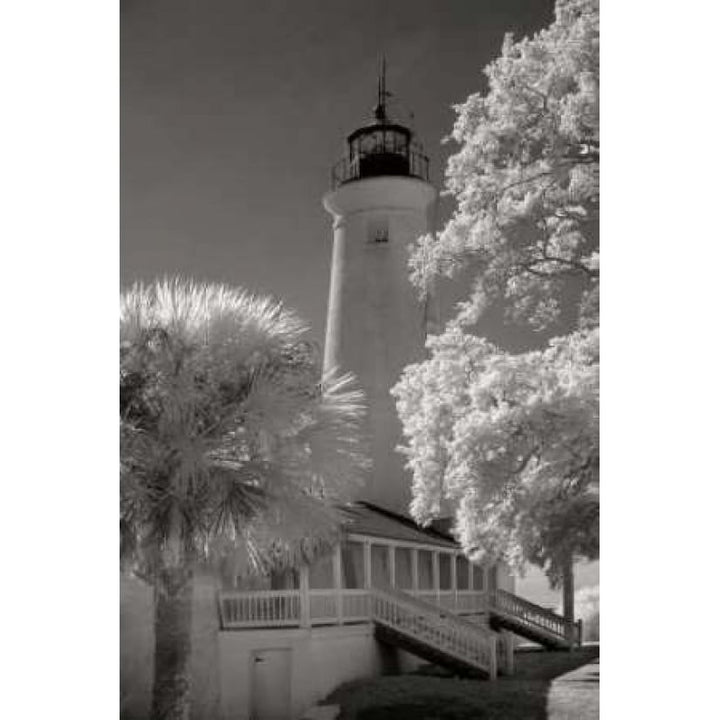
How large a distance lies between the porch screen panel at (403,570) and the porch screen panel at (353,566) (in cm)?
20

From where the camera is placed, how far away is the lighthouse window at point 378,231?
5879 mm

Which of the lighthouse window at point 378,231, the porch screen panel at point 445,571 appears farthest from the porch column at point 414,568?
the lighthouse window at point 378,231

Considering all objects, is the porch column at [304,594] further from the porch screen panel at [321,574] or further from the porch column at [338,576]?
the porch column at [338,576]

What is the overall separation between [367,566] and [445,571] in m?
0.53

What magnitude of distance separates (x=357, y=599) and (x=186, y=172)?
2708 millimetres

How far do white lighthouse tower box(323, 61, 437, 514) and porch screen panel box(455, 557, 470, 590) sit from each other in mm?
395

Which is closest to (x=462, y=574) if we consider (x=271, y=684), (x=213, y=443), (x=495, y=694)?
(x=495, y=694)

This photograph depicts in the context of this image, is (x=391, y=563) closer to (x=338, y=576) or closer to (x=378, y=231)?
(x=338, y=576)

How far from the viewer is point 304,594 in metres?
6.73
